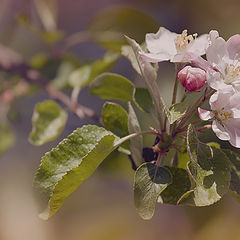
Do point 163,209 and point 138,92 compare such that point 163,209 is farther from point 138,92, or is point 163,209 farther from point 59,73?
point 138,92

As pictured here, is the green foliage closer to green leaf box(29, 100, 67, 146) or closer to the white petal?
the white petal

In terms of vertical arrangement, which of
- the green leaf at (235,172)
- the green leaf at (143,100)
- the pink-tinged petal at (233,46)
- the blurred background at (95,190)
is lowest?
the blurred background at (95,190)

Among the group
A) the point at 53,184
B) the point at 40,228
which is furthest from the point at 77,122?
the point at 53,184

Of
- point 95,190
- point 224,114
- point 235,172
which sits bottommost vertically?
point 95,190

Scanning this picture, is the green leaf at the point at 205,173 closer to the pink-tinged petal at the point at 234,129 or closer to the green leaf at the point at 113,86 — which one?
the pink-tinged petal at the point at 234,129

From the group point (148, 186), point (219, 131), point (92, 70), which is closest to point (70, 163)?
point (148, 186)

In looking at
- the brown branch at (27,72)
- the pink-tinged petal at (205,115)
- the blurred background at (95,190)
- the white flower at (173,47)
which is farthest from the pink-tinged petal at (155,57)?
the blurred background at (95,190)

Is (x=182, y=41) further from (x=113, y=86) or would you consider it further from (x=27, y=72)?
(x=27, y=72)
